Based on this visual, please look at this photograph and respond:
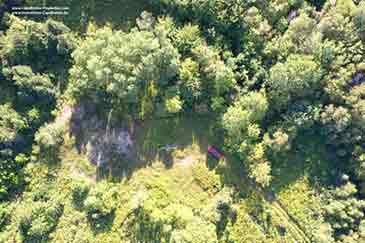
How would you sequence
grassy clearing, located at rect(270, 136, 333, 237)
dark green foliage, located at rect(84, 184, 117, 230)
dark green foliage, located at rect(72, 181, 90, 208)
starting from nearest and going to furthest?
dark green foliage, located at rect(84, 184, 117, 230) → dark green foliage, located at rect(72, 181, 90, 208) → grassy clearing, located at rect(270, 136, 333, 237)

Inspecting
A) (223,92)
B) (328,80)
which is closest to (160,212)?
(223,92)

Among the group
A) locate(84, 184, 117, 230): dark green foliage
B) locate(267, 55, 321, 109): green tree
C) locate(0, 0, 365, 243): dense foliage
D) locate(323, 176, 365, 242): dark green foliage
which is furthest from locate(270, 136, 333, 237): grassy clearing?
locate(84, 184, 117, 230): dark green foliage

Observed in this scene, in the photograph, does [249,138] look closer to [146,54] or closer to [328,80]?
[328,80]

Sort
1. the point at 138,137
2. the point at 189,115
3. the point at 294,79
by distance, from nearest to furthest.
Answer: the point at 294,79, the point at 138,137, the point at 189,115

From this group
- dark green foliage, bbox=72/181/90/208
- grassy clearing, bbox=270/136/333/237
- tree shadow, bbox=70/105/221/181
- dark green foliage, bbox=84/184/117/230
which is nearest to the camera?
dark green foliage, bbox=84/184/117/230

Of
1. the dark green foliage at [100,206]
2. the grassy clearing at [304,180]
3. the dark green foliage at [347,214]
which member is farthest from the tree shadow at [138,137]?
the dark green foliage at [347,214]

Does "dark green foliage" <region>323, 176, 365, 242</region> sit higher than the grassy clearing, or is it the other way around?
the grassy clearing

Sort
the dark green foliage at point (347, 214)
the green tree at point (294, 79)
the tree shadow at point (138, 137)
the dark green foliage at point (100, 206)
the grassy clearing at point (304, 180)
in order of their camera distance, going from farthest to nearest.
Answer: the tree shadow at point (138, 137), the grassy clearing at point (304, 180), the dark green foliage at point (347, 214), the dark green foliage at point (100, 206), the green tree at point (294, 79)

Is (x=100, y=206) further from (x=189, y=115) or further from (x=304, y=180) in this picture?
(x=304, y=180)

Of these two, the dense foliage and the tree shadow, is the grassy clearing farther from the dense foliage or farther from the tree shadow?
the tree shadow

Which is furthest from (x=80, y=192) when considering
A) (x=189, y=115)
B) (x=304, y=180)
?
(x=304, y=180)

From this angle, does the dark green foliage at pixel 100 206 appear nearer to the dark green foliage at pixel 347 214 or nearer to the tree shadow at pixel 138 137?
the tree shadow at pixel 138 137
